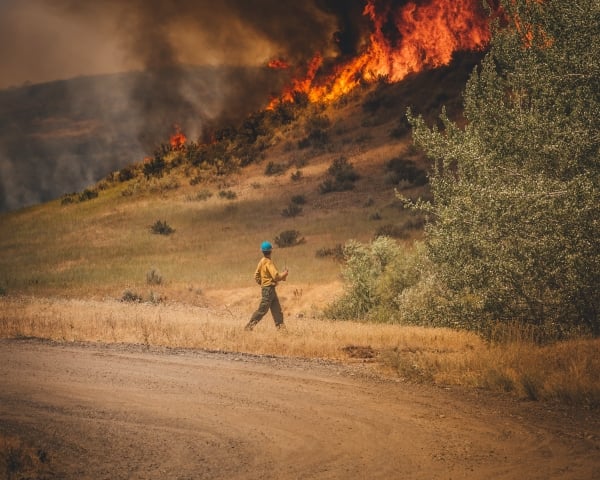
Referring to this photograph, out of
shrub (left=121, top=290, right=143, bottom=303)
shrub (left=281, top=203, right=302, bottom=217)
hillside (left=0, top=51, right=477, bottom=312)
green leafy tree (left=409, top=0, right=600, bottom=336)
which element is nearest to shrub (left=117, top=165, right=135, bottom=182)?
hillside (left=0, top=51, right=477, bottom=312)

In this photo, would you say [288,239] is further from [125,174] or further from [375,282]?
[125,174]

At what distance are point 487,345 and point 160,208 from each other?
4123cm

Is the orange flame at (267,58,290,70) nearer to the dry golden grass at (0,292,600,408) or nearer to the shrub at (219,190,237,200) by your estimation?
the shrub at (219,190,237,200)

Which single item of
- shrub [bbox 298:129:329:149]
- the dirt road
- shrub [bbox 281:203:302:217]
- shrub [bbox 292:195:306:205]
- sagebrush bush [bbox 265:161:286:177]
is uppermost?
shrub [bbox 298:129:329:149]

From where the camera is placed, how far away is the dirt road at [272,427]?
19.7 ft

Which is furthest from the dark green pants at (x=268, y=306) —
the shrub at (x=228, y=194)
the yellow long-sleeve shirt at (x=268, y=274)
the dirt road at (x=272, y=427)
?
the shrub at (x=228, y=194)

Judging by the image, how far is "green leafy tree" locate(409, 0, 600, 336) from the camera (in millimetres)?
11062

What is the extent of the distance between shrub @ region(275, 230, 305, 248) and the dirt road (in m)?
26.3

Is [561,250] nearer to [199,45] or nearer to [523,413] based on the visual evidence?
[523,413]

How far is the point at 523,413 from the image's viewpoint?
8.03 m

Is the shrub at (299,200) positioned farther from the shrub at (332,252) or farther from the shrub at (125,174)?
the shrub at (125,174)

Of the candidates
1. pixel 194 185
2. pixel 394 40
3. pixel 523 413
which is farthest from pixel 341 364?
pixel 394 40

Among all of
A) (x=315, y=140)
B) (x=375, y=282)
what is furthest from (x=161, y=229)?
(x=375, y=282)

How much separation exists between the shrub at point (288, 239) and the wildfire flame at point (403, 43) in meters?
36.7
